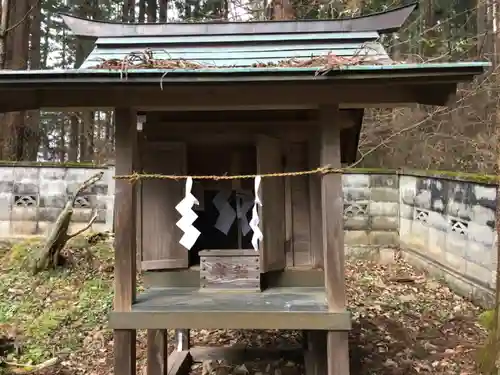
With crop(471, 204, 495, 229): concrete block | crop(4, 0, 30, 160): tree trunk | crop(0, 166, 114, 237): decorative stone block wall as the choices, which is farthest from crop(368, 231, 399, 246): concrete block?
crop(4, 0, 30, 160): tree trunk

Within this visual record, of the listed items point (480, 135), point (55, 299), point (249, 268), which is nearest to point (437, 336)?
point (249, 268)

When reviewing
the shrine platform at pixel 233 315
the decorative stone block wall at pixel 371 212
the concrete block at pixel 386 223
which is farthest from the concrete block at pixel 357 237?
the shrine platform at pixel 233 315

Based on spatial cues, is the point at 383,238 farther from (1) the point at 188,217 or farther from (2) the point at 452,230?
(1) the point at 188,217

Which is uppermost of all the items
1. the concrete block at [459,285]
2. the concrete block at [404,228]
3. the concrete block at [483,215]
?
the concrete block at [483,215]

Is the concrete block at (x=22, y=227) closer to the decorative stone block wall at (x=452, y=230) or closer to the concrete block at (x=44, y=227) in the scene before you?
the concrete block at (x=44, y=227)

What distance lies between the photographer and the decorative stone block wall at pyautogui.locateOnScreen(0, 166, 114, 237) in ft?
31.8

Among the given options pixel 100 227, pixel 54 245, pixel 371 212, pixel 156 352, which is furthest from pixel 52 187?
pixel 371 212

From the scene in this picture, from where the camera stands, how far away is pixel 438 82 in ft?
10.1

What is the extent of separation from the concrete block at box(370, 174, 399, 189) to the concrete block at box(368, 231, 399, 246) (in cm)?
101

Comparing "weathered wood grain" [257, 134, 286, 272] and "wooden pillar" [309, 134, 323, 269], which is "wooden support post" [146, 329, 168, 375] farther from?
"wooden pillar" [309, 134, 323, 269]

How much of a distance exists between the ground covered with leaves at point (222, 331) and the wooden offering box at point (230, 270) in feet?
7.20

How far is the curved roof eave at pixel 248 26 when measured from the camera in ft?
14.6

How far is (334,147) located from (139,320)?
181 centimetres

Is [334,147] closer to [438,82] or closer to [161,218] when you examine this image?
[438,82]
